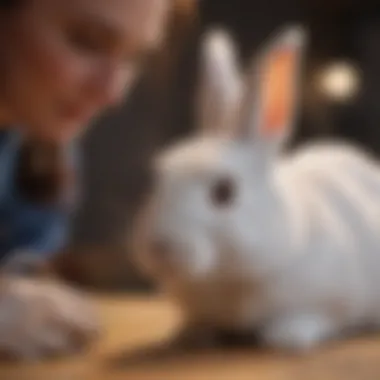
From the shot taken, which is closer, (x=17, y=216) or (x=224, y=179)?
(x=224, y=179)

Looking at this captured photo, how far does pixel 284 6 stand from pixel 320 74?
4.2 inches

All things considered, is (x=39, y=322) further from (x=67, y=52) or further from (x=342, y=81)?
(x=342, y=81)

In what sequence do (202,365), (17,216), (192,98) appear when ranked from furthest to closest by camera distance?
(192,98) → (17,216) → (202,365)

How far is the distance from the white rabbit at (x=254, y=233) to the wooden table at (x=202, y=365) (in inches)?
1.1

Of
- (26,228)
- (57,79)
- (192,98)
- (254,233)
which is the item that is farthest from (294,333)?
(192,98)

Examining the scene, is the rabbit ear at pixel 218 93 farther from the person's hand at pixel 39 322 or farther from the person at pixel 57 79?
the person's hand at pixel 39 322

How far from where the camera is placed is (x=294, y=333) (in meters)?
0.62

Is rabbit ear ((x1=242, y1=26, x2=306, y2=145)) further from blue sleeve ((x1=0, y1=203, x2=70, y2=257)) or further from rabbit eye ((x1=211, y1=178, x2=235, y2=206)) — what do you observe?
blue sleeve ((x1=0, y1=203, x2=70, y2=257))

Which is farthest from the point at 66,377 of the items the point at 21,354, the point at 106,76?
the point at 106,76

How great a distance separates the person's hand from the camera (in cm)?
59

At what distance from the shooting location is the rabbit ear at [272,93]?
619mm

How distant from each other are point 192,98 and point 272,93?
0.68 m

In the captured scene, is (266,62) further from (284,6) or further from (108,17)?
(284,6)

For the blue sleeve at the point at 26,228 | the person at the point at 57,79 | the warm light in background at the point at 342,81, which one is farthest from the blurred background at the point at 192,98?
the person at the point at 57,79
